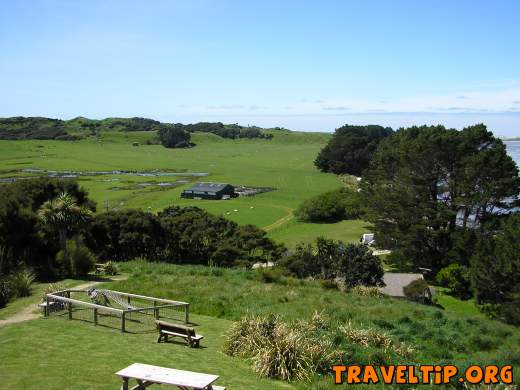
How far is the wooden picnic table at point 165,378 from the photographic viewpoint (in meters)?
9.33

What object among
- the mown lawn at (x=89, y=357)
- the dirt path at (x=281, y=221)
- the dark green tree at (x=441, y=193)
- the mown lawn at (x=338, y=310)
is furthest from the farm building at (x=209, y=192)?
the mown lawn at (x=89, y=357)

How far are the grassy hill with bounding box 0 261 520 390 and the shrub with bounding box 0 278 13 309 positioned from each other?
4389mm

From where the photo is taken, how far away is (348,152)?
5394 inches

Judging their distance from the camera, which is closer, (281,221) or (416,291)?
(416,291)

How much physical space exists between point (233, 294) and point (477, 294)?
74.1ft

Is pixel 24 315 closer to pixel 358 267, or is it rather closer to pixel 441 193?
pixel 358 267

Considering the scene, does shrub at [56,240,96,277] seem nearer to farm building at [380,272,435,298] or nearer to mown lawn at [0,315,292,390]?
mown lawn at [0,315,292,390]

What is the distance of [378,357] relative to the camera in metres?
13.4

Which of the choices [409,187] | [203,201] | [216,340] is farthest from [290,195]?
[216,340]

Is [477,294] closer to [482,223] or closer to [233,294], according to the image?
[482,223]

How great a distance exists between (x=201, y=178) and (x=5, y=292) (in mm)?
111734

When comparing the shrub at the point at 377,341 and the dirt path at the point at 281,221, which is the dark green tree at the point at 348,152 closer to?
the dirt path at the point at 281,221

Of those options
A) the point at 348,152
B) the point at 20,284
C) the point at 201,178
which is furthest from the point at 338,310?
the point at 348,152

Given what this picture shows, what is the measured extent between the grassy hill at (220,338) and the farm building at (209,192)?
7419cm
